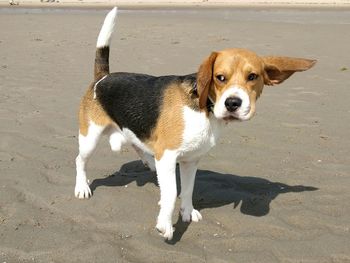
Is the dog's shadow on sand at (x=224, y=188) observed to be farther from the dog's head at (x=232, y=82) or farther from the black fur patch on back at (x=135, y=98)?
the dog's head at (x=232, y=82)

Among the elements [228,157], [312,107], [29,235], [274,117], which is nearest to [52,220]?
[29,235]

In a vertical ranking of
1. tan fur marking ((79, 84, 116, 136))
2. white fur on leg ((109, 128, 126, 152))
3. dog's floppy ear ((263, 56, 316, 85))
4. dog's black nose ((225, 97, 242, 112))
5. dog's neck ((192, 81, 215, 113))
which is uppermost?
dog's floppy ear ((263, 56, 316, 85))

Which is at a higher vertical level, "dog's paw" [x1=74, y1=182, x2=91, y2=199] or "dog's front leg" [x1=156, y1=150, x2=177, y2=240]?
"dog's front leg" [x1=156, y1=150, x2=177, y2=240]

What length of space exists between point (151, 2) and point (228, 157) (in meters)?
34.9

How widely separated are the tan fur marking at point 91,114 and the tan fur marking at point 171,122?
2.58 feet

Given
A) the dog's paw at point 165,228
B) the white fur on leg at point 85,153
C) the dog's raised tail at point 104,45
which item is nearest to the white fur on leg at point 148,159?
the white fur on leg at point 85,153

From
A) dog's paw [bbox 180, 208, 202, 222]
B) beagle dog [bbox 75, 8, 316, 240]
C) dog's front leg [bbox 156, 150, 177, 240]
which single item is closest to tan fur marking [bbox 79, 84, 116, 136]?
beagle dog [bbox 75, 8, 316, 240]

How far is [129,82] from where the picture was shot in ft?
16.4

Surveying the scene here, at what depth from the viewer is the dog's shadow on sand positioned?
5.04m

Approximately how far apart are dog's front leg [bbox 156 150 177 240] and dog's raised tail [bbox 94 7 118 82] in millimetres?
1631

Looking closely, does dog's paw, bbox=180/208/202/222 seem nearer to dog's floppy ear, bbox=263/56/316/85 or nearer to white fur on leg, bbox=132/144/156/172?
white fur on leg, bbox=132/144/156/172

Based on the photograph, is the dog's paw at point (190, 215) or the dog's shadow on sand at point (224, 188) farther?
the dog's shadow on sand at point (224, 188)

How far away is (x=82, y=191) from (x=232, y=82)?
7.36ft

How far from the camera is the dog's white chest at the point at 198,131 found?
4.11m
